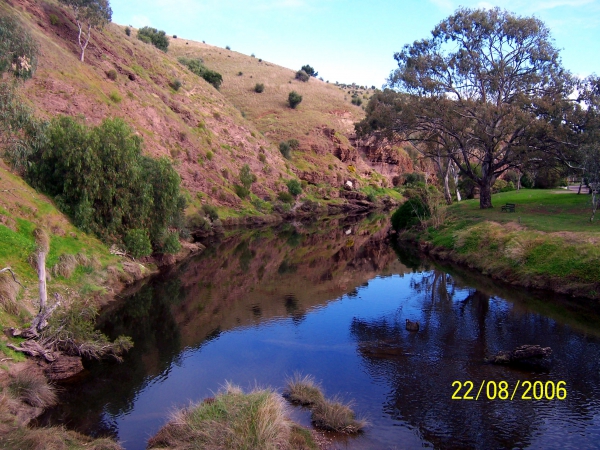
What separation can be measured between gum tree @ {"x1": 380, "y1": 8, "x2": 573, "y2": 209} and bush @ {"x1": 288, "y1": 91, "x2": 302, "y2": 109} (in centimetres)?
5508

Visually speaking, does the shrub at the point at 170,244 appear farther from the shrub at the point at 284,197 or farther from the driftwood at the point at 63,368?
the shrub at the point at 284,197

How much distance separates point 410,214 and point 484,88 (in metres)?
13.3

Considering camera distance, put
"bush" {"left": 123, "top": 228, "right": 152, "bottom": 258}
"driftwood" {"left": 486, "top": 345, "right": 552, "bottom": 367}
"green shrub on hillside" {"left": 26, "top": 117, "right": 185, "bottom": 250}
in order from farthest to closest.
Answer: "bush" {"left": 123, "top": 228, "right": 152, "bottom": 258} < "green shrub on hillside" {"left": 26, "top": 117, "right": 185, "bottom": 250} < "driftwood" {"left": 486, "top": 345, "right": 552, "bottom": 367}

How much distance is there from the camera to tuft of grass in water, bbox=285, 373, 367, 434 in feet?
40.7

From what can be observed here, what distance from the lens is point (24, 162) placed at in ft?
83.4

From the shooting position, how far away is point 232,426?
1070 centimetres

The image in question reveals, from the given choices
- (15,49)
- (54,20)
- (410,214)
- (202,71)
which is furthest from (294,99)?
(15,49)

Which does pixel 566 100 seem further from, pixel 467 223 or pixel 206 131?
pixel 206 131

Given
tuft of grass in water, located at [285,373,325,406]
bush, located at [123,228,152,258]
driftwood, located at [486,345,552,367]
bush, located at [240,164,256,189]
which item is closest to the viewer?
tuft of grass in water, located at [285,373,325,406]

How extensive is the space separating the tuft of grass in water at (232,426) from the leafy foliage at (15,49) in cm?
1939

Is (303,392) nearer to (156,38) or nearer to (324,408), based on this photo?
(324,408)

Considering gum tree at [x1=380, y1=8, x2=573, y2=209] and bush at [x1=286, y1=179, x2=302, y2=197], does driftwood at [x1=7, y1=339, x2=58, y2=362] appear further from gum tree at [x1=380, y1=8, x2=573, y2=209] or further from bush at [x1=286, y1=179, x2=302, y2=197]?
bush at [x1=286, y1=179, x2=302, y2=197]

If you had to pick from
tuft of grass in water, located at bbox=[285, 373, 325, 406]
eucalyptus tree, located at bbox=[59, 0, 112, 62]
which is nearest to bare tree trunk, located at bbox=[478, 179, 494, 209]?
tuft of grass in water, located at bbox=[285, 373, 325, 406]

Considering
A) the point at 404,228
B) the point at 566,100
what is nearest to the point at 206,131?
the point at 404,228
